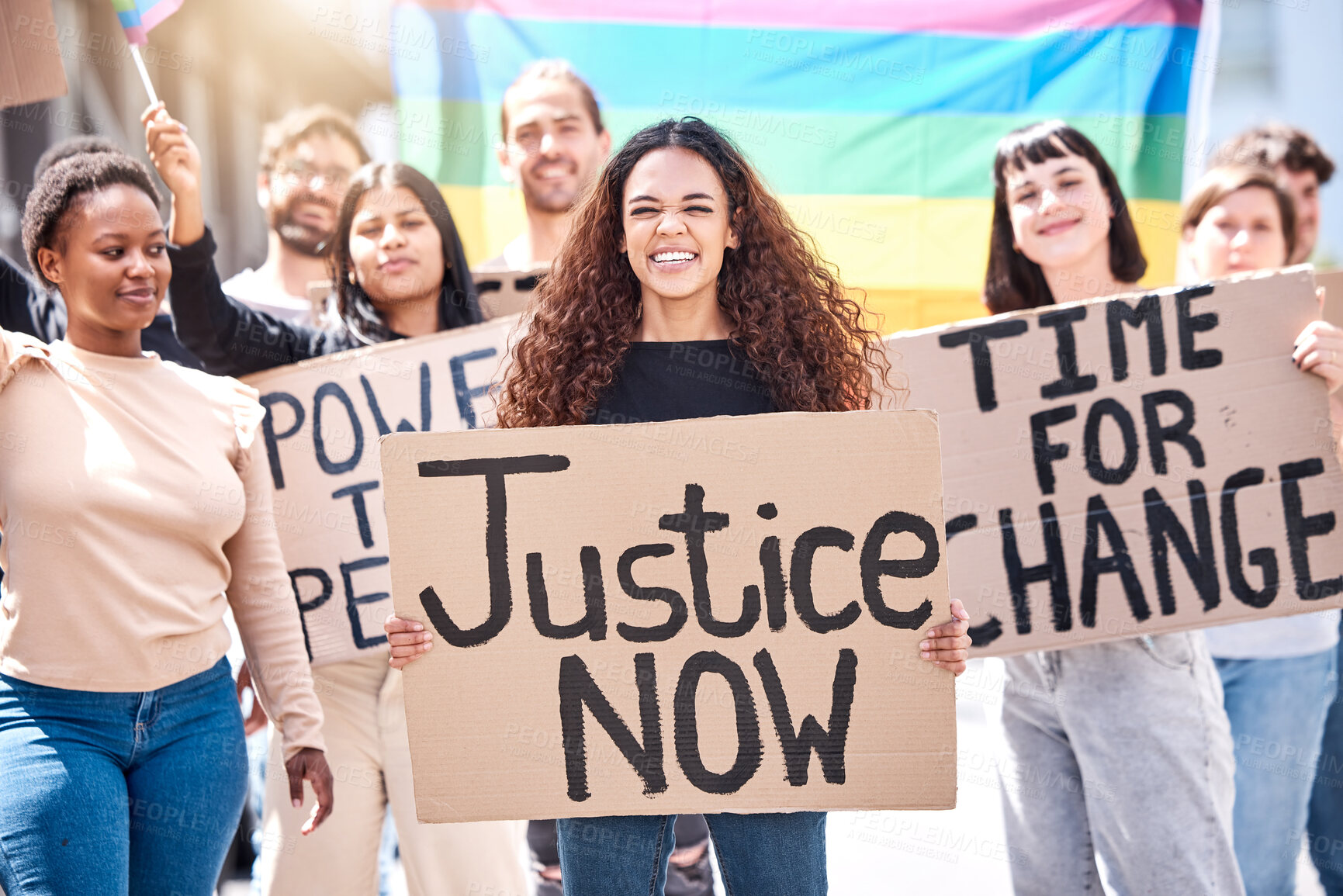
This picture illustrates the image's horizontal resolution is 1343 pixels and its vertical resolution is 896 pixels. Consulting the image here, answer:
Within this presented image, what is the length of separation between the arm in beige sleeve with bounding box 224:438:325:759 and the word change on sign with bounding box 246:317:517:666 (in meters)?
0.38

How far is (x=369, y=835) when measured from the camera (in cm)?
252

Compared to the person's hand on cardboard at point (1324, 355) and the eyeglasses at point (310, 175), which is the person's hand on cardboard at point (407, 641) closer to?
the person's hand on cardboard at point (1324, 355)

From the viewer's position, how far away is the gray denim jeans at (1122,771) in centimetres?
225

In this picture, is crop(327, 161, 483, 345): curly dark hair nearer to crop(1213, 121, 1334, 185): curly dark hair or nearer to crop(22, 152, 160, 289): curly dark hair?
crop(22, 152, 160, 289): curly dark hair

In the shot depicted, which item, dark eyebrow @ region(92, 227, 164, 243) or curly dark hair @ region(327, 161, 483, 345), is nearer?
dark eyebrow @ region(92, 227, 164, 243)

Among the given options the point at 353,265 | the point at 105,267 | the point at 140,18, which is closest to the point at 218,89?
the point at 140,18

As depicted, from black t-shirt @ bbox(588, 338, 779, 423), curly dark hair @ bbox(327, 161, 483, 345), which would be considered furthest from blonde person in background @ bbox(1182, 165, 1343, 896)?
curly dark hair @ bbox(327, 161, 483, 345)

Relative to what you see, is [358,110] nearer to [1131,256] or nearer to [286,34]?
[1131,256]

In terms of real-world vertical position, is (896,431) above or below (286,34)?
below

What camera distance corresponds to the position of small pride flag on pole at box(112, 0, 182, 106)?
269 centimetres

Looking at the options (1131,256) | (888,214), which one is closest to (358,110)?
(888,214)

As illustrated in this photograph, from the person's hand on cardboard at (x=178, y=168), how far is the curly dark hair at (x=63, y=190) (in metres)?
0.48

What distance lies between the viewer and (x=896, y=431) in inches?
71.0

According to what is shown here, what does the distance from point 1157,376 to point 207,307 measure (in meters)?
2.30
